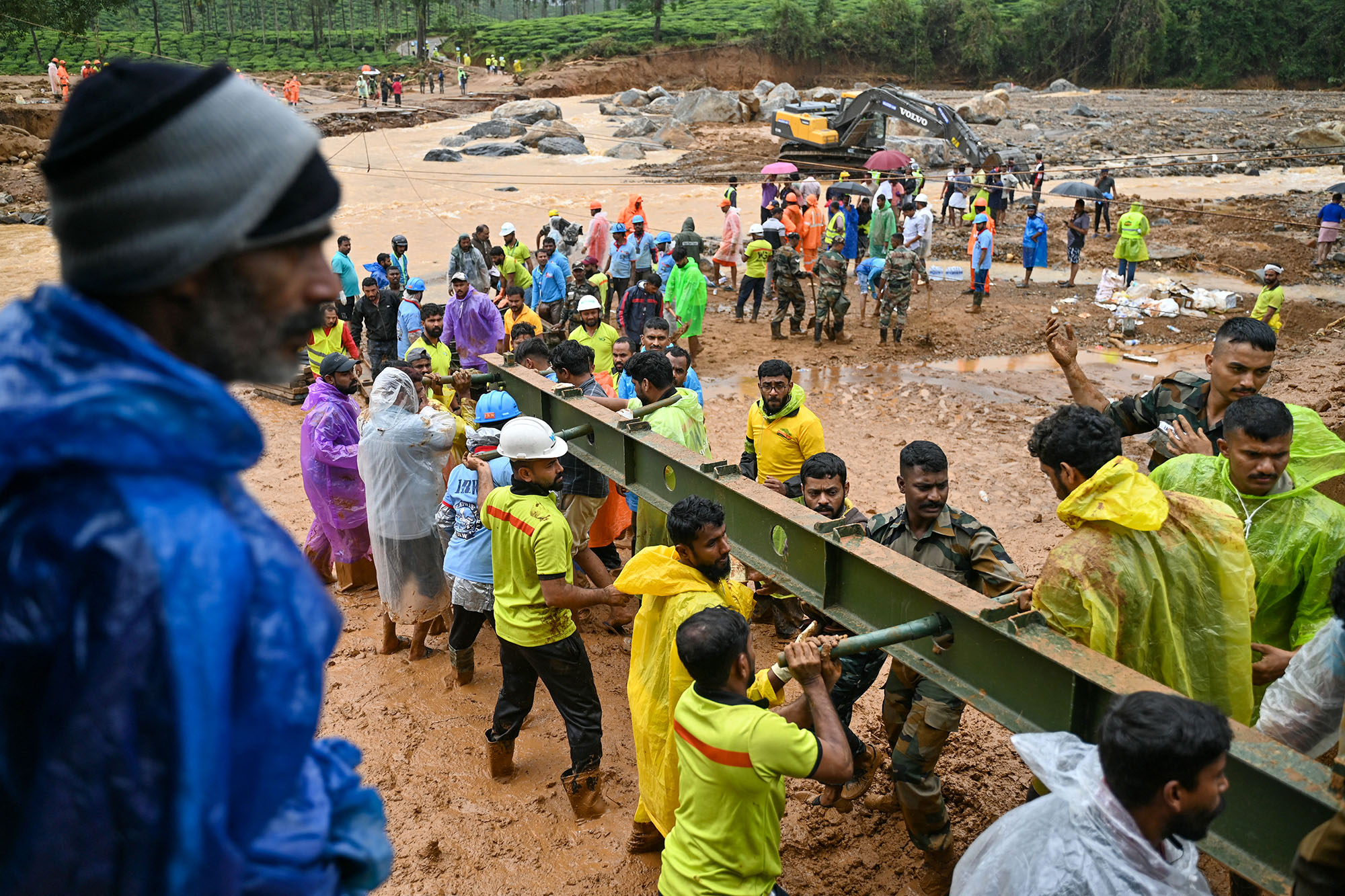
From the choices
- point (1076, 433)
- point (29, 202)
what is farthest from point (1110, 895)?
point (29, 202)

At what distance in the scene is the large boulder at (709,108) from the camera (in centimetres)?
4003

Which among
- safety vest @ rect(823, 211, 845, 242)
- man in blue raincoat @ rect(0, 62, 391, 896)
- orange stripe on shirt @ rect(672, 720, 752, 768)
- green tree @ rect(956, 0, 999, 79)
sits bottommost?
orange stripe on shirt @ rect(672, 720, 752, 768)

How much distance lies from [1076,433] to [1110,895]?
176 cm

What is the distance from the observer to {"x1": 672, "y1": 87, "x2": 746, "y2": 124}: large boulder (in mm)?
40031

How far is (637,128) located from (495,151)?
727 cm

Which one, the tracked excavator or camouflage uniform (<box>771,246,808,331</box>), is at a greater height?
the tracked excavator

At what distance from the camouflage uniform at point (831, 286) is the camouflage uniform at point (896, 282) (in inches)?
21.9

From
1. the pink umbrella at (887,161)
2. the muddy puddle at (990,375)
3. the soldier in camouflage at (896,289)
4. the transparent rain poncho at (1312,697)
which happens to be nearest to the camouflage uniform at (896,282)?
the soldier in camouflage at (896,289)

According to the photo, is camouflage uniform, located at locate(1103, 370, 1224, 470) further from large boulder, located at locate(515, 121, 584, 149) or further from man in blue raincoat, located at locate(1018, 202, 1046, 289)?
large boulder, located at locate(515, 121, 584, 149)

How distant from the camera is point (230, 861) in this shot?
99 cm

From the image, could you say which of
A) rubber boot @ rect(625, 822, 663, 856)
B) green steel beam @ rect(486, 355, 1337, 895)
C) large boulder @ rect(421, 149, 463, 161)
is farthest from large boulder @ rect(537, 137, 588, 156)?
rubber boot @ rect(625, 822, 663, 856)

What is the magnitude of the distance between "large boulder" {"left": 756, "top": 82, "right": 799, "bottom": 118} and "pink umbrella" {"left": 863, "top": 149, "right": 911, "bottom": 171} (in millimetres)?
19208

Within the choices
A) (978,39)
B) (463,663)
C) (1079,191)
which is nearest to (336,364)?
(463,663)

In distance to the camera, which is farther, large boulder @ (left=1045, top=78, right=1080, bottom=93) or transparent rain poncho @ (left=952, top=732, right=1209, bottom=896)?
large boulder @ (left=1045, top=78, right=1080, bottom=93)
